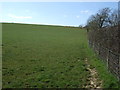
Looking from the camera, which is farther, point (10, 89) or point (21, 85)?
point (21, 85)

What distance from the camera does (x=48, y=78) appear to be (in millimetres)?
7312

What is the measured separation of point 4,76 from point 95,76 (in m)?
4.30

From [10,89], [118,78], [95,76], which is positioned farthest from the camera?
[95,76]

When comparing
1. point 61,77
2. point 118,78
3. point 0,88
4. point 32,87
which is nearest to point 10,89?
point 0,88

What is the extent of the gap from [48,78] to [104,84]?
96.2 inches

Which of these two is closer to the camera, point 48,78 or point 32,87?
point 32,87

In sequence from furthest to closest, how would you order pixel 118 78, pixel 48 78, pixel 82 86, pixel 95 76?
1. pixel 95 76
2. pixel 48 78
3. pixel 118 78
4. pixel 82 86

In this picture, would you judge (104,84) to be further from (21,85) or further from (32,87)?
(21,85)

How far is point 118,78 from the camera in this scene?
6867mm

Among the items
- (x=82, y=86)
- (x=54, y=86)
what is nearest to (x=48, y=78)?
(x=54, y=86)

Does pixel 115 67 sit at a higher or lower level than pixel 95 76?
higher

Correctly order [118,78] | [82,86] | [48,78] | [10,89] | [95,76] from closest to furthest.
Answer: [10,89] → [82,86] → [118,78] → [48,78] → [95,76]

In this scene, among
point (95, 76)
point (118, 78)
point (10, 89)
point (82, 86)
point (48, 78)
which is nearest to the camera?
point (10, 89)

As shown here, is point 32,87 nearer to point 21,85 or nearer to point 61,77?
point 21,85
